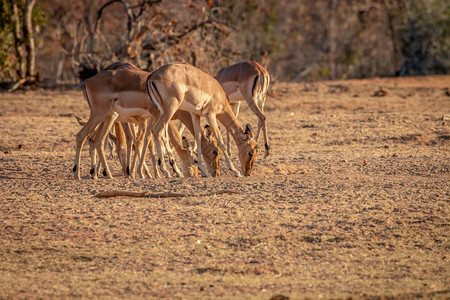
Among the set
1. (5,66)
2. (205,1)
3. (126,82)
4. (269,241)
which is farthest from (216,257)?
(5,66)

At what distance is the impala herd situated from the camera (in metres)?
9.23

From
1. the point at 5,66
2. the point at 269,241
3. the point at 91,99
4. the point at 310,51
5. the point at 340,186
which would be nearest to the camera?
the point at 269,241

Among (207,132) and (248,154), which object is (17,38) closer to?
(207,132)

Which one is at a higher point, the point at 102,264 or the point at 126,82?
the point at 126,82

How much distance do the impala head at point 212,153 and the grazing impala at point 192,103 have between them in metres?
0.26

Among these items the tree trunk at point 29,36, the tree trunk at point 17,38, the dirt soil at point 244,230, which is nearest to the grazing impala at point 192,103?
the dirt soil at point 244,230

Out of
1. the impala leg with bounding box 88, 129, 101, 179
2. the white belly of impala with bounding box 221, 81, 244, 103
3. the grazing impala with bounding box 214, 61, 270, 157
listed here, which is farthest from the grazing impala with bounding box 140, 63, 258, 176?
the white belly of impala with bounding box 221, 81, 244, 103

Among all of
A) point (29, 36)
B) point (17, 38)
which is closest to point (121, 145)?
point (29, 36)

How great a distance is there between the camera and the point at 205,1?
18.3 metres

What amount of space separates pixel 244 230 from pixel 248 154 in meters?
3.27

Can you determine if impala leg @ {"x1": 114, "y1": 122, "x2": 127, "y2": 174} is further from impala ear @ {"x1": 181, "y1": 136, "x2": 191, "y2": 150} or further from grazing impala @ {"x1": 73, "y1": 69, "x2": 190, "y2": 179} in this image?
impala ear @ {"x1": 181, "y1": 136, "x2": 191, "y2": 150}

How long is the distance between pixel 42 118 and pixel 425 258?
9882 mm

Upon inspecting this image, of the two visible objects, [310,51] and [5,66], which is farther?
[310,51]

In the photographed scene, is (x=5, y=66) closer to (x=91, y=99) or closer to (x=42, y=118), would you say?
(x=42, y=118)
